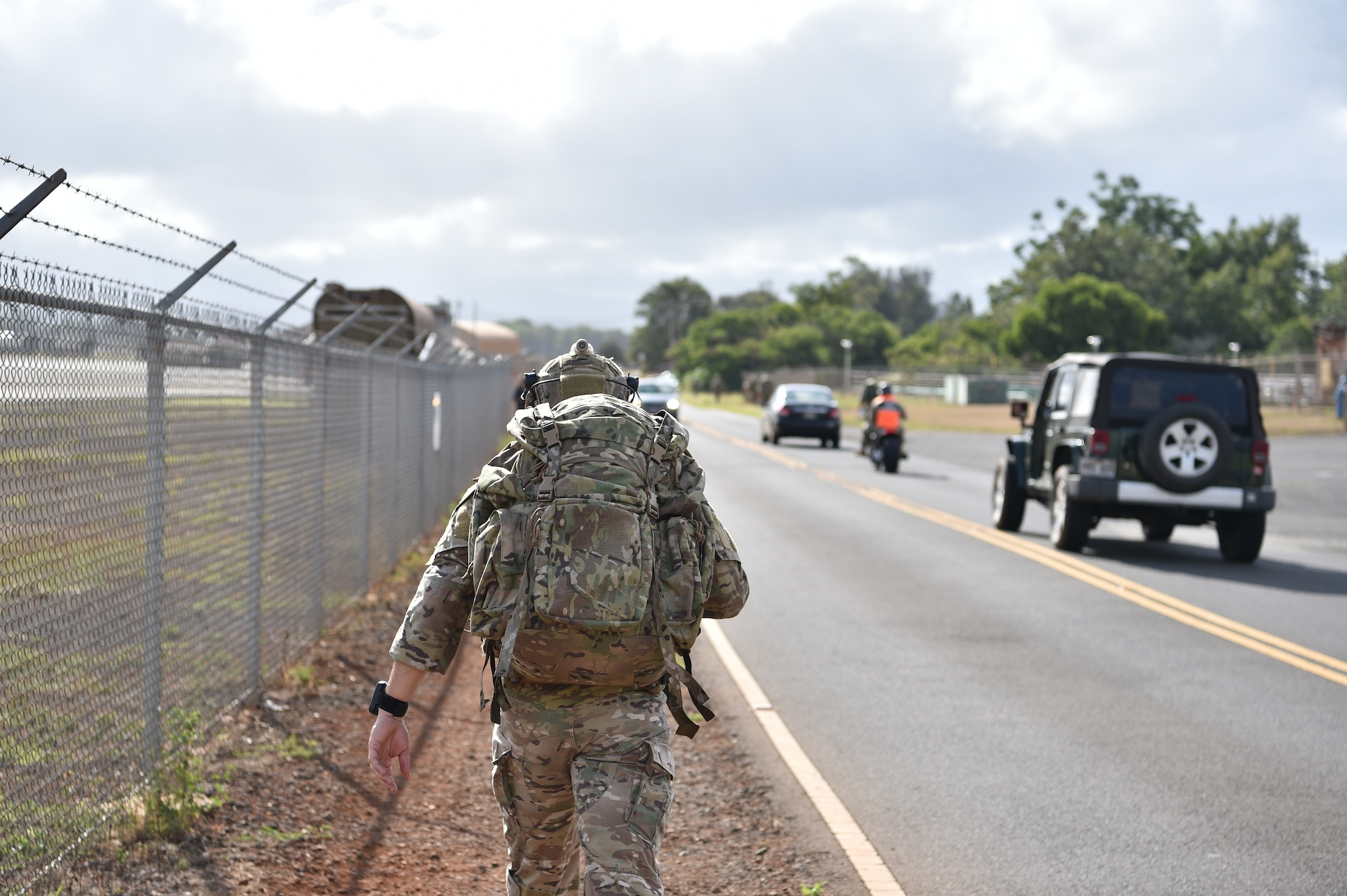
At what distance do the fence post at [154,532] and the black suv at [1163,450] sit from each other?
9.80 m

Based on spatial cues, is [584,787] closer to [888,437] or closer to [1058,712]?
[1058,712]

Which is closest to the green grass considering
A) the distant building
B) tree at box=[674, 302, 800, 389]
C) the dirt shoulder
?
the dirt shoulder

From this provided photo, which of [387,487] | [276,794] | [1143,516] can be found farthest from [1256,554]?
[276,794]

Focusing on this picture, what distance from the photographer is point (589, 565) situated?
3.09 m

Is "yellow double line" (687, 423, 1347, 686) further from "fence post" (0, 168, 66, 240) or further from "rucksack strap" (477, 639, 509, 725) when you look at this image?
"fence post" (0, 168, 66, 240)

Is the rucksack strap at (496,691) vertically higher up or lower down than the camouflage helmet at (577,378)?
lower down

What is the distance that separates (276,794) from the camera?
18.9ft

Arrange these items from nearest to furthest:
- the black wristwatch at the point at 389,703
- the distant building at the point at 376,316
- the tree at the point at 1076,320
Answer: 1. the black wristwatch at the point at 389,703
2. the distant building at the point at 376,316
3. the tree at the point at 1076,320

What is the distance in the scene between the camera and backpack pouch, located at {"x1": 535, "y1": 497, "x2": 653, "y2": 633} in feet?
10.1

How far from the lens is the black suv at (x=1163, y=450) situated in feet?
42.7

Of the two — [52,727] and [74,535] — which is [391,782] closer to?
[52,727]

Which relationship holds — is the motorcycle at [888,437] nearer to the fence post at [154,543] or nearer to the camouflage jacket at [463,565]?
the fence post at [154,543]

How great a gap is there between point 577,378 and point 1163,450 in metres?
10.7

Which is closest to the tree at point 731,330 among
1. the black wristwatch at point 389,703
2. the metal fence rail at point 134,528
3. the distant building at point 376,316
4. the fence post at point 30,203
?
the distant building at point 376,316
